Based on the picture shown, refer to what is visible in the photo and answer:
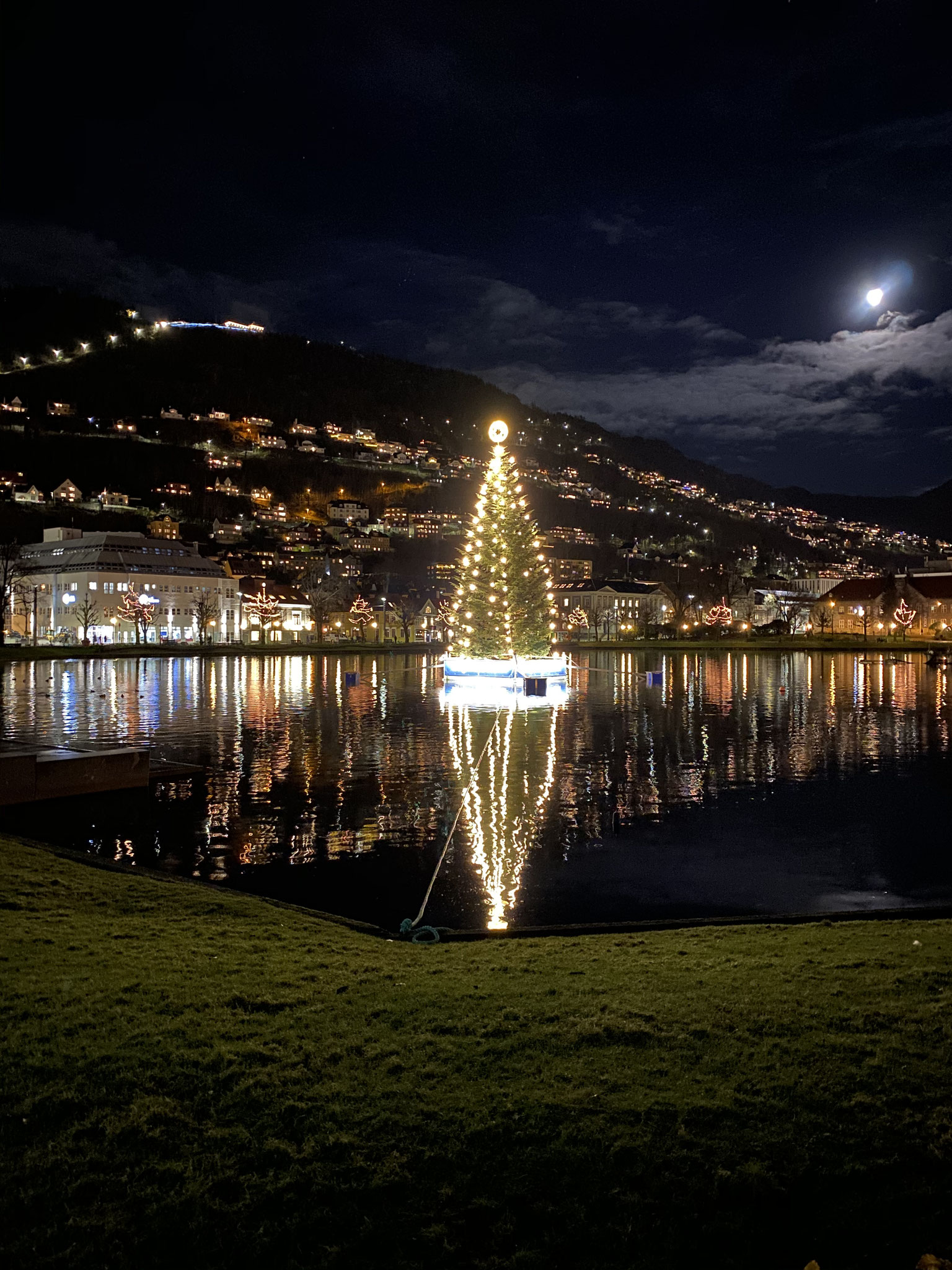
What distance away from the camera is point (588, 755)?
19.7m

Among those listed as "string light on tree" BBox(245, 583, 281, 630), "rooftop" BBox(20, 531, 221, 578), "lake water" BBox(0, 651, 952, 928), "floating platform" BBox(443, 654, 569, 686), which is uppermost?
"rooftop" BBox(20, 531, 221, 578)

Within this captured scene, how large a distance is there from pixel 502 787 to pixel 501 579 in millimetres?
24875

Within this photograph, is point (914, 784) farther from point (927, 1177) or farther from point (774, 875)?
point (927, 1177)

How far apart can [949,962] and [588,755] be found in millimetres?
13348

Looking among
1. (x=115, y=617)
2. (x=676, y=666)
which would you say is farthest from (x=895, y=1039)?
(x=115, y=617)

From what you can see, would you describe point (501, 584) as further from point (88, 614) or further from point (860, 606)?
point (860, 606)

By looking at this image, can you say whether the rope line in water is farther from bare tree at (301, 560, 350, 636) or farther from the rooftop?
the rooftop

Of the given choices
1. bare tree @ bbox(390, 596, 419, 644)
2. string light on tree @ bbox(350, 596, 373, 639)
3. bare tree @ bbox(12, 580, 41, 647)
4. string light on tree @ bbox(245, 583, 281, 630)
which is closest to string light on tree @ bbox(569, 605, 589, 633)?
bare tree @ bbox(390, 596, 419, 644)

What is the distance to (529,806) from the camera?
47.6 feet

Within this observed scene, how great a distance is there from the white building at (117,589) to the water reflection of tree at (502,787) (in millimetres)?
84698

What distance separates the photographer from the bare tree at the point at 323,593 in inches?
4520

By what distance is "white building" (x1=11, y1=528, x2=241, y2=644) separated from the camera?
104 meters

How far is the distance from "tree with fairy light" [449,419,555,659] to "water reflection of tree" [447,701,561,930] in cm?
1205

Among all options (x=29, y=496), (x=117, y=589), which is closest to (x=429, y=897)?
(x=117, y=589)
